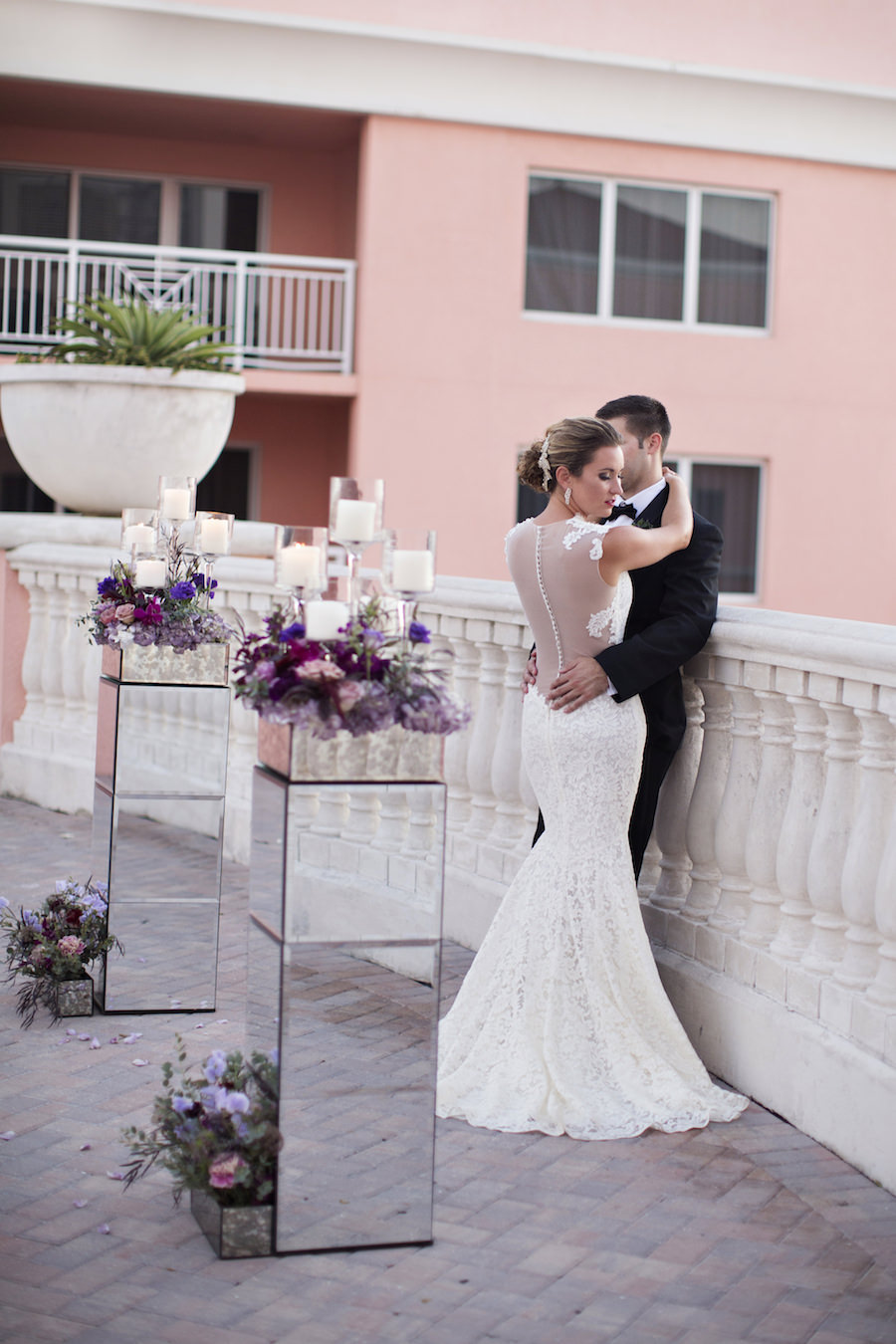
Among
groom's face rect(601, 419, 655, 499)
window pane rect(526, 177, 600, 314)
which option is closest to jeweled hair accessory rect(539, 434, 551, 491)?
groom's face rect(601, 419, 655, 499)

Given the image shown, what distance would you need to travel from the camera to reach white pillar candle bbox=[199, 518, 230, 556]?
5.24 m

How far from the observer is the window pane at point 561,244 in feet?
58.0

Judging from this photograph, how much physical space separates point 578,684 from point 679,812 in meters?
0.67

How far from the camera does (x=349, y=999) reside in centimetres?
362

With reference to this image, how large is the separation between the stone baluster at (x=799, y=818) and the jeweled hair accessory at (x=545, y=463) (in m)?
0.88

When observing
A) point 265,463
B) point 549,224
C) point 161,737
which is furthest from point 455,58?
point 161,737

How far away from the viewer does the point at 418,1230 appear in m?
3.62

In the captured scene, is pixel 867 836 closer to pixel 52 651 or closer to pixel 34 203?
pixel 52 651

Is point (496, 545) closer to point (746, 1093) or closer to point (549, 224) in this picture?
point (549, 224)

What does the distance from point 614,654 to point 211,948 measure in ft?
6.21

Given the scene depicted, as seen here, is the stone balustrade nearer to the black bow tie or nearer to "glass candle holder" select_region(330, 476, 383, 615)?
the black bow tie

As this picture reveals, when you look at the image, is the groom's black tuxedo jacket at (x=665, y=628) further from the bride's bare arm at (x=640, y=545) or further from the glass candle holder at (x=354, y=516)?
the glass candle holder at (x=354, y=516)

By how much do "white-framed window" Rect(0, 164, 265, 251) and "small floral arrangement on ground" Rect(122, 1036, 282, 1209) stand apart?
1618 centimetres

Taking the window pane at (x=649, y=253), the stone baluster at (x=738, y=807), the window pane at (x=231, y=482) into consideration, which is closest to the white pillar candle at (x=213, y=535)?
the stone baluster at (x=738, y=807)
